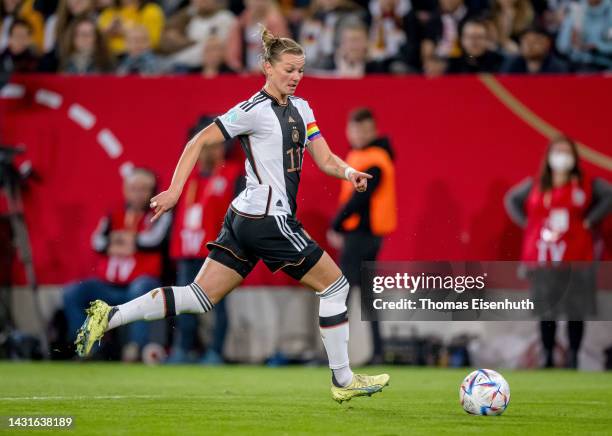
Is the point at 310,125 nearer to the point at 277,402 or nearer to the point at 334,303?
the point at 334,303

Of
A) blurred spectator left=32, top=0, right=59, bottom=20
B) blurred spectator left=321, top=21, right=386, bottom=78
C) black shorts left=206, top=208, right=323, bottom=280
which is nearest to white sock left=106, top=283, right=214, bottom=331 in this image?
black shorts left=206, top=208, right=323, bottom=280

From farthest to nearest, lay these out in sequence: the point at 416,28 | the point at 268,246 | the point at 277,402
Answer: the point at 416,28, the point at 277,402, the point at 268,246

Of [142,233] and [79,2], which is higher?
[79,2]

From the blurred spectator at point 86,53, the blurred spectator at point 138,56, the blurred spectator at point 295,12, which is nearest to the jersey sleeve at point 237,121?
the blurred spectator at point 138,56

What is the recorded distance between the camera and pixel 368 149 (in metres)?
13.7

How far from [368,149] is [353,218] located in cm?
80

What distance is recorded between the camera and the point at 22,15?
53.1 feet

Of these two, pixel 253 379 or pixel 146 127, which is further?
pixel 146 127

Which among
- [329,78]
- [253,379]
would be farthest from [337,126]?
[253,379]

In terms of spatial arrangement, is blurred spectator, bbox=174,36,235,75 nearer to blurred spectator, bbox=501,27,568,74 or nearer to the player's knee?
blurred spectator, bbox=501,27,568,74

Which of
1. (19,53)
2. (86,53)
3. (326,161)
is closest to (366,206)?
(86,53)

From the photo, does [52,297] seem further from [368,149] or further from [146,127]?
[368,149]

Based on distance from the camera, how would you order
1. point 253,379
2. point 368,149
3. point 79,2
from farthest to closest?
point 79,2 → point 368,149 → point 253,379
